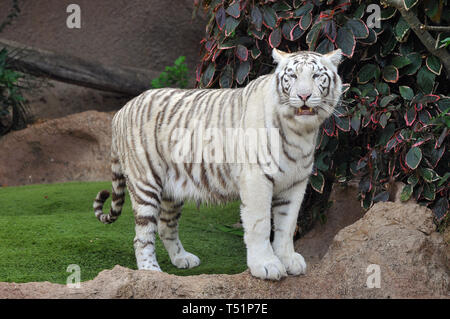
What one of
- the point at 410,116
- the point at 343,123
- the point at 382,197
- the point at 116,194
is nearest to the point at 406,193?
the point at 382,197

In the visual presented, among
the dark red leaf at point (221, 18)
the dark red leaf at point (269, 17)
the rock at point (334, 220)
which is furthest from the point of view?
the rock at point (334, 220)

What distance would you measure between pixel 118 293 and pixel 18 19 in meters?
6.71

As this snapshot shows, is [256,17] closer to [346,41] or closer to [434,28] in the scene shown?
[346,41]

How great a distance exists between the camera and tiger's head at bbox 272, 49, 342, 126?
2957 mm

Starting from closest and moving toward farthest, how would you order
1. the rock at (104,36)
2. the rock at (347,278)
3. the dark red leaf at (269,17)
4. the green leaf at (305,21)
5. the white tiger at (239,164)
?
the rock at (347,278), the white tiger at (239,164), the green leaf at (305,21), the dark red leaf at (269,17), the rock at (104,36)

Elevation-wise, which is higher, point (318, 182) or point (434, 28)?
point (434, 28)

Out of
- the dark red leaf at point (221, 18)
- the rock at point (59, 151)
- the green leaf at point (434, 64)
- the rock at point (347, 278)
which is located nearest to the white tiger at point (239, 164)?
the rock at point (347, 278)

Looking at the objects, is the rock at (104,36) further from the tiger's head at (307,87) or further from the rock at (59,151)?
the tiger's head at (307,87)

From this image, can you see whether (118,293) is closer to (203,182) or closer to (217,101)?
(203,182)

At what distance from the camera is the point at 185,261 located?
4051 mm

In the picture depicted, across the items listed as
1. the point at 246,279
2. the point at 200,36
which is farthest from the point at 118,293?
the point at 200,36

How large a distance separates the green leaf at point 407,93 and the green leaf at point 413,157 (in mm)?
396

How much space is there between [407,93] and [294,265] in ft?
4.85

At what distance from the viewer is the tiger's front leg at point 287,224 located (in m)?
3.23
